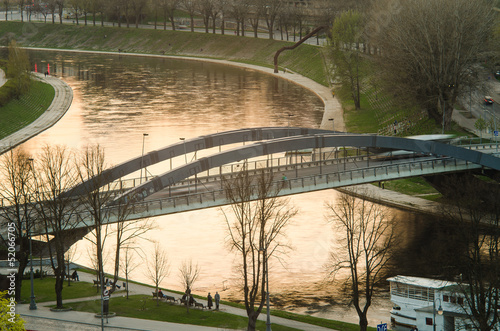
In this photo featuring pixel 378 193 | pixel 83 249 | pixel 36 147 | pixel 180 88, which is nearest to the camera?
pixel 83 249

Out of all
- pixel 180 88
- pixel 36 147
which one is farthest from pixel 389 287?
pixel 180 88

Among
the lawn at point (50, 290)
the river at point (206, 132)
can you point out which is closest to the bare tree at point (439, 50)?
the river at point (206, 132)

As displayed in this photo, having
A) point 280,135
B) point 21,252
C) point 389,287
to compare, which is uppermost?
point 280,135

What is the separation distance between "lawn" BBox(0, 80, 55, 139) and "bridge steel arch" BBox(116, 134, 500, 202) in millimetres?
53112

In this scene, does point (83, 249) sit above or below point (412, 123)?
below

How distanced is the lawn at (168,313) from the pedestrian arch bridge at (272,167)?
286 inches

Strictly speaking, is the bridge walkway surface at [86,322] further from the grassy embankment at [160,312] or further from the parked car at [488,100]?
the parked car at [488,100]

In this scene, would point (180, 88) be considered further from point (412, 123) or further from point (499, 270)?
point (499, 270)

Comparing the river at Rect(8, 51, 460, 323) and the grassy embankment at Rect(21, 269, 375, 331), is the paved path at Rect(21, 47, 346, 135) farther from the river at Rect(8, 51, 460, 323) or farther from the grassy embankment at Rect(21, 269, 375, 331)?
the grassy embankment at Rect(21, 269, 375, 331)

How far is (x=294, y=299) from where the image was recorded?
5491 cm

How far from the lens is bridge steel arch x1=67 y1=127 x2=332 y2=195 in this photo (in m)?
57.0

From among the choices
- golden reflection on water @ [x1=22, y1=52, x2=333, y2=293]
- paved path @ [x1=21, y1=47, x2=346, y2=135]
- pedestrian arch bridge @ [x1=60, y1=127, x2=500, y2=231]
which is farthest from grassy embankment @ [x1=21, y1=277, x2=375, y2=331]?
paved path @ [x1=21, y1=47, x2=346, y2=135]

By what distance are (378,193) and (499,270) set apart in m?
34.7

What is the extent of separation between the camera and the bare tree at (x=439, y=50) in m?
92.8
